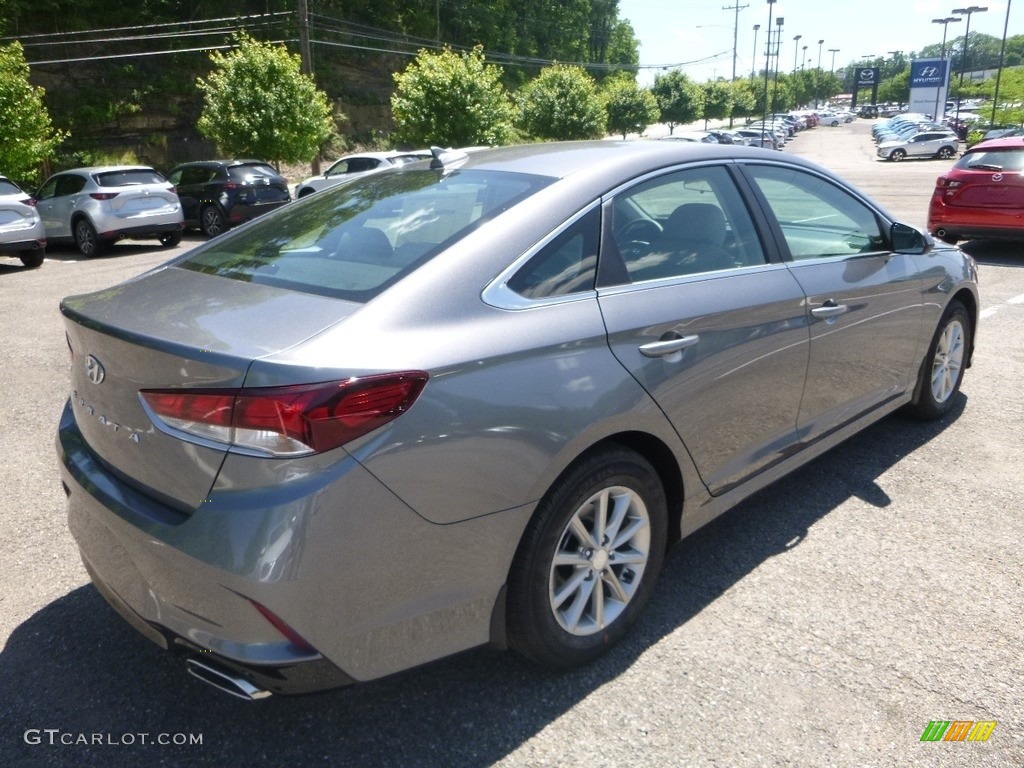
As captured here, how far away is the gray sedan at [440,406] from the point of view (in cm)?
207

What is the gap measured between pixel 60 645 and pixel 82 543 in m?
0.59

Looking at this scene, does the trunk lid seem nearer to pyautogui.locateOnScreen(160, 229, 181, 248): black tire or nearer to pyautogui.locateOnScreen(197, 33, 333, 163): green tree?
pyautogui.locateOnScreen(160, 229, 181, 248): black tire

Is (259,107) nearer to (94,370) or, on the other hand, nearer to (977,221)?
(977,221)

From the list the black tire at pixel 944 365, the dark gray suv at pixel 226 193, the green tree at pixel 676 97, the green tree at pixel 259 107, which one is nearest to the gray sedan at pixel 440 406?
the black tire at pixel 944 365

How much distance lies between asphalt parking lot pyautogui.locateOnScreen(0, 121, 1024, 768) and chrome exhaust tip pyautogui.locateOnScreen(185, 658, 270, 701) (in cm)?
11

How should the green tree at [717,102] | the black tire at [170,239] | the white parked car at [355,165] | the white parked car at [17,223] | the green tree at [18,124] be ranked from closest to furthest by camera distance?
the white parked car at [17,223] → the black tire at [170,239] → the white parked car at [355,165] → the green tree at [18,124] → the green tree at [717,102]

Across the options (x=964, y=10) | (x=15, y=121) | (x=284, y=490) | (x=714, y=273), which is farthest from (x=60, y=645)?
(x=964, y=10)

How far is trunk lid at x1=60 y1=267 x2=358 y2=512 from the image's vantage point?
2133mm

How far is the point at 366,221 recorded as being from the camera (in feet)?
9.77

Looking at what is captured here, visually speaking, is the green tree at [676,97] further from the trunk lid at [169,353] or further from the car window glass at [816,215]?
the trunk lid at [169,353]

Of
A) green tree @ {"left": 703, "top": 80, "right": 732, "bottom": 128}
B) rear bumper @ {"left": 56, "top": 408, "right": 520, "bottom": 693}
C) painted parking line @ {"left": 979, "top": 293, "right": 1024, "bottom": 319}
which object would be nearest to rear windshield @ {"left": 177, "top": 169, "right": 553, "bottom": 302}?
rear bumper @ {"left": 56, "top": 408, "right": 520, "bottom": 693}

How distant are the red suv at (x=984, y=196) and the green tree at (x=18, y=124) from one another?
19225 mm

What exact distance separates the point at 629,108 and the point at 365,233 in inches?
2517

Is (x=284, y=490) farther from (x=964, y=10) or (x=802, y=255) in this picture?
(x=964, y=10)
